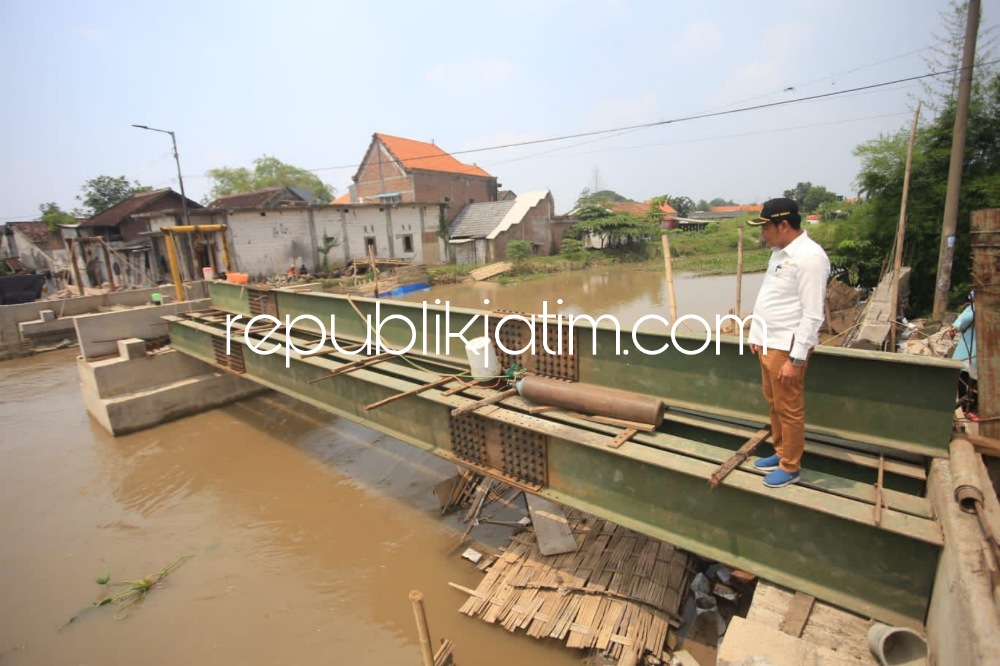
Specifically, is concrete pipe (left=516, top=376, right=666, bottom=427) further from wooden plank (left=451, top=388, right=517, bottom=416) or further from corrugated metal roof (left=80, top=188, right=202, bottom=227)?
corrugated metal roof (left=80, top=188, right=202, bottom=227)

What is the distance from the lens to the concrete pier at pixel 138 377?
834 cm

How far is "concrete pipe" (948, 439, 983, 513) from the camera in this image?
7.07 feet

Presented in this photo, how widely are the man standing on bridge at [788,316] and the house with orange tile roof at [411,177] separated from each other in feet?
108

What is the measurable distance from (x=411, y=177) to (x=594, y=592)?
34.6 metres

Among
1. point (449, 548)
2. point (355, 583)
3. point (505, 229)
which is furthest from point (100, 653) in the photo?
point (505, 229)

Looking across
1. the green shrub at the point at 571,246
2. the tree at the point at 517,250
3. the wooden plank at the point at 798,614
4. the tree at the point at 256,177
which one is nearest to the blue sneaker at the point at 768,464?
the wooden plank at the point at 798,614

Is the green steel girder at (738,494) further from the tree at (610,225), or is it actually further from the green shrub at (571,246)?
the tree at (610,225)

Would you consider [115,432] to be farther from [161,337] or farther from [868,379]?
[868,379]

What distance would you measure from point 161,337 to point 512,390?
27.9 feet

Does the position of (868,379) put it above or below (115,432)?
above

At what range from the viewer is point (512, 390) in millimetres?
4293

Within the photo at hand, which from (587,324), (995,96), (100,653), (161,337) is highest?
(995,96)

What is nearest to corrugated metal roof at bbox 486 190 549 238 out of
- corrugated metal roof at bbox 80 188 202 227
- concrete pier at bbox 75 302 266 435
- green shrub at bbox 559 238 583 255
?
green shrub at bbox 559 238 583 255

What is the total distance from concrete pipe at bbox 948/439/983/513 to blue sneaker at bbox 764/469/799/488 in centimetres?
68
